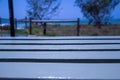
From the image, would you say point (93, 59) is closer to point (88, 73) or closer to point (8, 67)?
point (88, 73)

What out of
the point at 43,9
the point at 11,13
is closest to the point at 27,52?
the point at 11,13

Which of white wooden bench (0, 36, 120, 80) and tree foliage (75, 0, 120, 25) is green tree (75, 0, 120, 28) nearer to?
tree foliage (75, 0, 120, 25)

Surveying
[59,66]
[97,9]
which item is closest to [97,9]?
[97,9]

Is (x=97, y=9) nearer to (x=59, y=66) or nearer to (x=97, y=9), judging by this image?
(x=97, y=9)

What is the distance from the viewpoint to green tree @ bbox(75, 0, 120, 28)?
13758 millimetres

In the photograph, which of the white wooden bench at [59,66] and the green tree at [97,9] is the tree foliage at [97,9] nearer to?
the green tree at [97,9]

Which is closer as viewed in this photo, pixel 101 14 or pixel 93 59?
pixel 93 59

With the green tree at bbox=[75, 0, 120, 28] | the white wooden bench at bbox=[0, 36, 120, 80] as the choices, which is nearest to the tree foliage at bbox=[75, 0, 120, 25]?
the green tree at bbox=[75, 0, 120, 28]

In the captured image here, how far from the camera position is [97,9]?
14.0 m

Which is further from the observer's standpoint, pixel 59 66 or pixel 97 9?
pixel 97 9

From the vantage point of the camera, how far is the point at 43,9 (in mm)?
15406

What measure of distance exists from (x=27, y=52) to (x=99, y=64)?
49cm

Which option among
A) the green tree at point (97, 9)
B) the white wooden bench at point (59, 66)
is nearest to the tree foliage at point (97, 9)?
the green tree at point (97, 9)

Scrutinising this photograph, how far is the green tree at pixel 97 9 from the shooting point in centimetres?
1376
